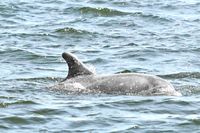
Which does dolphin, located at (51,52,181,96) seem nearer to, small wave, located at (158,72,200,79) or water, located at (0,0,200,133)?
water, located at (0,0,200,133)

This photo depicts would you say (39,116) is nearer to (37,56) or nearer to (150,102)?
(150,102)

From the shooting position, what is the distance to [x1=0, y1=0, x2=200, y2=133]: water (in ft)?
46.6

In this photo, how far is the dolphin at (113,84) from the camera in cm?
1642

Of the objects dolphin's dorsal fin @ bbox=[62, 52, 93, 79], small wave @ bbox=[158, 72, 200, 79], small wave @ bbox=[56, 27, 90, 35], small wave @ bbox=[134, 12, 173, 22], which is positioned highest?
dolphin's dorsal fin @ bbox=[62, 52, 93, 79]

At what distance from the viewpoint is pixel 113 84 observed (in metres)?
16.5

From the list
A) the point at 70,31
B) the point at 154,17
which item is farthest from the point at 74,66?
the point at 154,17

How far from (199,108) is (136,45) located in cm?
842

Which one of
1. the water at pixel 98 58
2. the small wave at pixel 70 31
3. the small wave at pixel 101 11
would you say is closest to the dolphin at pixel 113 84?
the water at pixel 98 58

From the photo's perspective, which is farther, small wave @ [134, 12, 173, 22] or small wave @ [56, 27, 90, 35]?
small wave @ [134, 12, 173, 22]

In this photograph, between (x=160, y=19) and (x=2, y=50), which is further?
(x=160, y=19)

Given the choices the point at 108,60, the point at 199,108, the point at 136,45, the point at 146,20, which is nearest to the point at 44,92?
the point at 199,108

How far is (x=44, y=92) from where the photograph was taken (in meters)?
16.7

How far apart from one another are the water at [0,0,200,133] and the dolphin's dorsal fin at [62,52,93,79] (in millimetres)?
625

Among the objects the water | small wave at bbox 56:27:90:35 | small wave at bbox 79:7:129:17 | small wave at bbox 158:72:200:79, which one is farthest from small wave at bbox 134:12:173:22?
small wave at bbox 158:72:200:79
